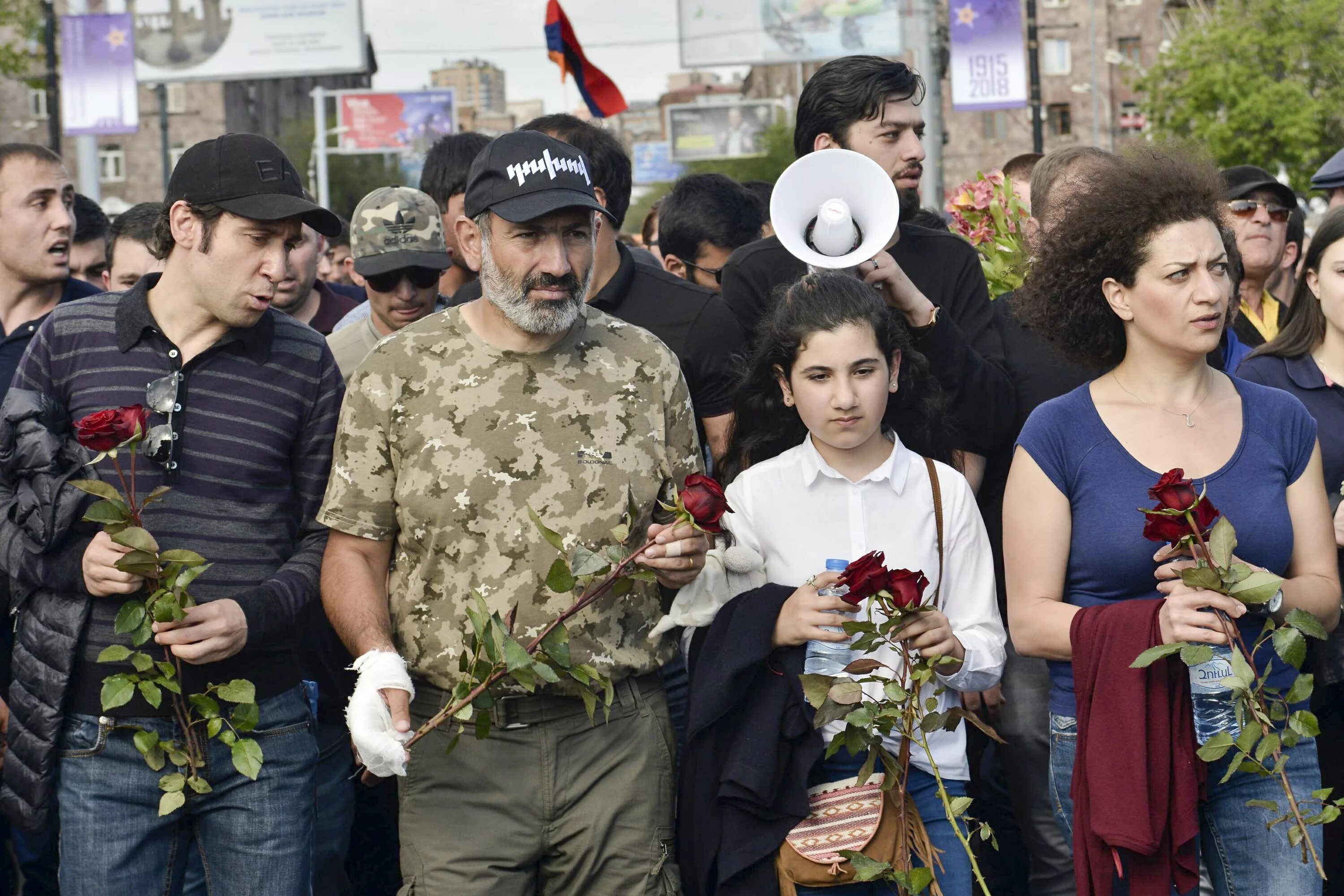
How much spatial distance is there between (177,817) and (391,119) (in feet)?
142

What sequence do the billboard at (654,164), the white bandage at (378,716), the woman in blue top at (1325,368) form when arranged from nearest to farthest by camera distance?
the white bandage at (378,716)
the woman in blue top at (1325,368)
the billboard at (654,164)

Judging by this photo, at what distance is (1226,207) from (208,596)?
2.67m

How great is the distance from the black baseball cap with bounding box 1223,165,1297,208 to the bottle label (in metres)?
3.33

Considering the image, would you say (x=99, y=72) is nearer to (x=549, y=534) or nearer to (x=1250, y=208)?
(x=1250, y=208)

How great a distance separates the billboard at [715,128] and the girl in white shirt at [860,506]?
46.6m

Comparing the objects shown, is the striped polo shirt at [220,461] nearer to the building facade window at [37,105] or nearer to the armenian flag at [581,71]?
the armenian flag at [581,71]

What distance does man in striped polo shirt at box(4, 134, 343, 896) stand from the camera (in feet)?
11.0

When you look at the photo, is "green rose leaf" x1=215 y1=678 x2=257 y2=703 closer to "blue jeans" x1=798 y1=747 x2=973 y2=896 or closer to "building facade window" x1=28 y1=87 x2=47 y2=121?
"blue jeans" x1=798 y1=747 x2=973 y2=896

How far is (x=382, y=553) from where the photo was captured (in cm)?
342

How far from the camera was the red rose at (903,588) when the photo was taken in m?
3.08

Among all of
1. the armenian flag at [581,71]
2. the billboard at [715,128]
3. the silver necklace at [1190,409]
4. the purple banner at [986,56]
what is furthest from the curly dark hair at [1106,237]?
the billboard at [715,128]

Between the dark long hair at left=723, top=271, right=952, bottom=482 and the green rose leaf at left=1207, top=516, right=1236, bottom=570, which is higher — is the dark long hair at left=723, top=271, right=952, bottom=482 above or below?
above

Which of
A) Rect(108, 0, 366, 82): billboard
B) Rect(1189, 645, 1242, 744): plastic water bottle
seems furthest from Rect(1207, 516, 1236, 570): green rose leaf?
Rect(108, 0, 366, 82): billboard

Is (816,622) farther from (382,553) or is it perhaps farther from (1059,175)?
(1059,175)
